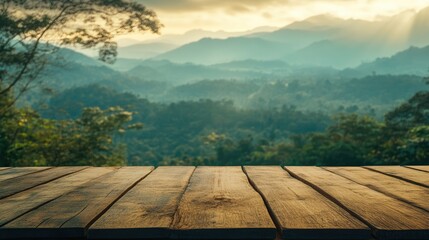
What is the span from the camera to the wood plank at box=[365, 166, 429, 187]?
61.6 inches

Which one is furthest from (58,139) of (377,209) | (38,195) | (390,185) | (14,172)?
(377,209)

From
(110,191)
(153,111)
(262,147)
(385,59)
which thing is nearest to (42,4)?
(110,191)

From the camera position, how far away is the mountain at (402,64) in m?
140

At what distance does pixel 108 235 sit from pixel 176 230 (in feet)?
0.47

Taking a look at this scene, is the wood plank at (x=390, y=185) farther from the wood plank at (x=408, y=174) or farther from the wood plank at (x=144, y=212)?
the wood plank at (x=144, y=212)

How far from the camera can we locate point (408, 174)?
5.71 ft

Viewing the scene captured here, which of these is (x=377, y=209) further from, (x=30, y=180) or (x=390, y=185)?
(x=30, y=180)

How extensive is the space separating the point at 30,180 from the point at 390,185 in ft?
4.25

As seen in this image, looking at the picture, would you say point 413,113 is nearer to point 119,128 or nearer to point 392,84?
point 119,128

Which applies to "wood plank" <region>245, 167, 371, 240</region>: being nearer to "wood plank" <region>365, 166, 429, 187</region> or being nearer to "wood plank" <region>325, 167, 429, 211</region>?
"wood plank" <region>325, 167, 429, 211</region>

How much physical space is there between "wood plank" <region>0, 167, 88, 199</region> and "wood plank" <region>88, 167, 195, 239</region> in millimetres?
383

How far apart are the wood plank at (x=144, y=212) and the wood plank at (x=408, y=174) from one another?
0.82 meters

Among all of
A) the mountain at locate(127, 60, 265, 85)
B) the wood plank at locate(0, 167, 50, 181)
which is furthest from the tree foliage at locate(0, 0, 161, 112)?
the mountain at locate(127, 60, 265, 85)

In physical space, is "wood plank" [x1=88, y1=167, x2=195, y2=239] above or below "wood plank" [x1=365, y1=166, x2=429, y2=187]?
above
